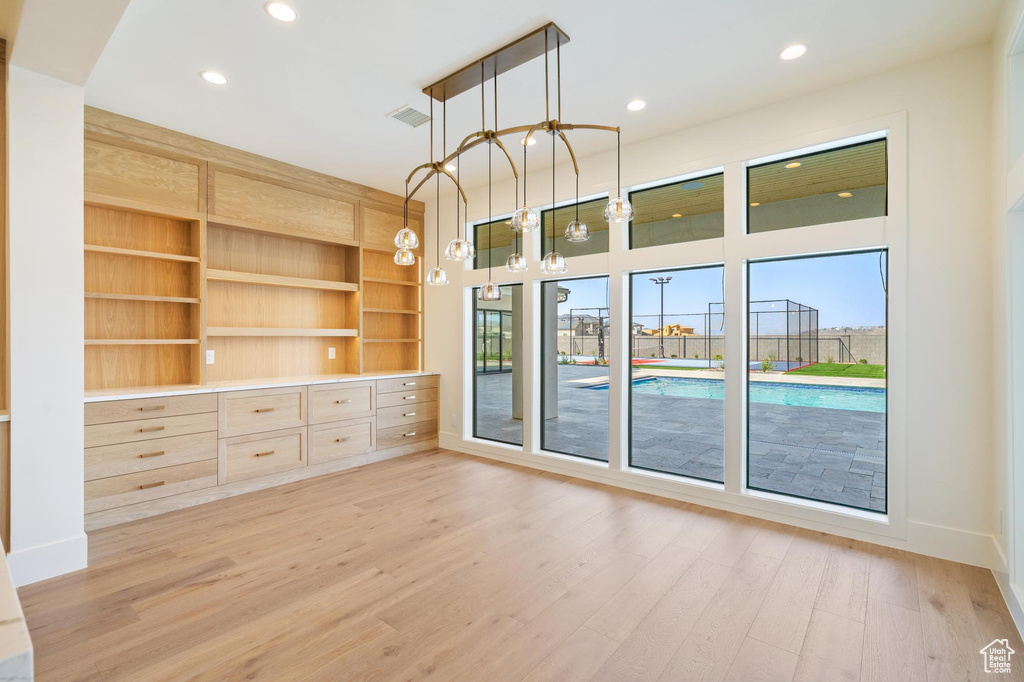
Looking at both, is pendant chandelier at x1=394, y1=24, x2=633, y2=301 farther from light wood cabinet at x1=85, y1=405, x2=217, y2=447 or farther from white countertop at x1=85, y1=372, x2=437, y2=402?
light wood cabinet at x1=85, y1=405, x2=217, y2=447

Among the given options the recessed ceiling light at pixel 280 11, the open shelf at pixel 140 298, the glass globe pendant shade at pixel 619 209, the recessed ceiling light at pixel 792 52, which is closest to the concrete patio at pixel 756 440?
the glass globe pendant shade at pixel 619 209

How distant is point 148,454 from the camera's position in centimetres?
370

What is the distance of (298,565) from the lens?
2.96m

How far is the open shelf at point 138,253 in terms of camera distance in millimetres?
3730

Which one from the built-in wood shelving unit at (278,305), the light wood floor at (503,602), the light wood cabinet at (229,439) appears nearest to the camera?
the light wood floor at (503,602)

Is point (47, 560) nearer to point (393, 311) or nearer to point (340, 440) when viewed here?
point (340, 440)

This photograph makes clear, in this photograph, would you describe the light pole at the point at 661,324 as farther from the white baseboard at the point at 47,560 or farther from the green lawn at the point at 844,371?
the white baseboard at the point at 47,560

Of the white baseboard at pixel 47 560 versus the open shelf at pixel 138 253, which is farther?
the open shelf at pixel 138 253

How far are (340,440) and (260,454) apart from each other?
2.55 feet

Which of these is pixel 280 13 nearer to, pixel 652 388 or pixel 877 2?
pixel 877 2

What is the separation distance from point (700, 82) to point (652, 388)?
8.15 ft

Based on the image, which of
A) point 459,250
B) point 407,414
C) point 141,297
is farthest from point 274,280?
point 459,250

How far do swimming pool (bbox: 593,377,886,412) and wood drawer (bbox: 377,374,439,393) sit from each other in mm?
2463

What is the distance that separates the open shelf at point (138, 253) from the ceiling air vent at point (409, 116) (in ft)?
6.85
